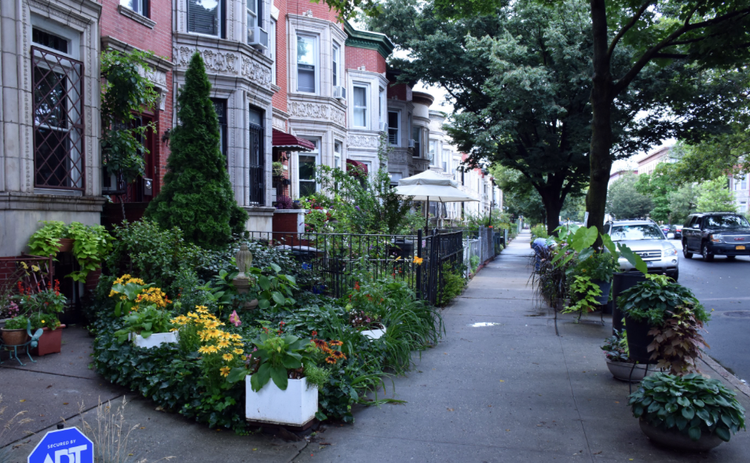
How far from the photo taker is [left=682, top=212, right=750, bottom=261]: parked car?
853 inches

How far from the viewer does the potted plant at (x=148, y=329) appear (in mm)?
5555

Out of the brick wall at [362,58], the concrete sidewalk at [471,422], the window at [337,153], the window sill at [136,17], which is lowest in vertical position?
the concrete sidewalk at [471,422]

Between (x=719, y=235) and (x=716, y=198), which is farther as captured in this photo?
(x=716, y=198)

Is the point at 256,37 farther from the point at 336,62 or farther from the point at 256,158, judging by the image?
the point at 336,62

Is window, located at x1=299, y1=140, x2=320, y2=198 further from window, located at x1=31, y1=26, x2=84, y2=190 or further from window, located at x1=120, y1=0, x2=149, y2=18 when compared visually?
window, located at x1=31, y1=26, x2=84, y2=190

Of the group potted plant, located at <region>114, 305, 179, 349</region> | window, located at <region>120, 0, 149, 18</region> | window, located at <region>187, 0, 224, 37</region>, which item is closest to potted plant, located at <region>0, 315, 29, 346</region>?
potted plant, located at <region>114, 305, 179, 349</region>

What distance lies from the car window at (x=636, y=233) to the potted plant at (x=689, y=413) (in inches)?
494

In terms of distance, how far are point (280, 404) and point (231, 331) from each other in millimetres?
1955

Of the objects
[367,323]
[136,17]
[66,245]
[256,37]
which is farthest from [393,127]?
[367,323]

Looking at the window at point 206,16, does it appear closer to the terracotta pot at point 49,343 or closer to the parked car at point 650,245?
the terracotta pot at point 49,343

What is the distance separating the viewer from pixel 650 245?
588 inches

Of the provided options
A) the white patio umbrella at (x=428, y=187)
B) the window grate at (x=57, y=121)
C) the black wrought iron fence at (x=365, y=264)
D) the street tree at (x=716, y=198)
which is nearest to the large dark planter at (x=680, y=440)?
the black wrought iron fence at (x=365, y=264)

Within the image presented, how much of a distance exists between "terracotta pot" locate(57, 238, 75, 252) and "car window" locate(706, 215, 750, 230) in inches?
937

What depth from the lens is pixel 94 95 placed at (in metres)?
8.23
